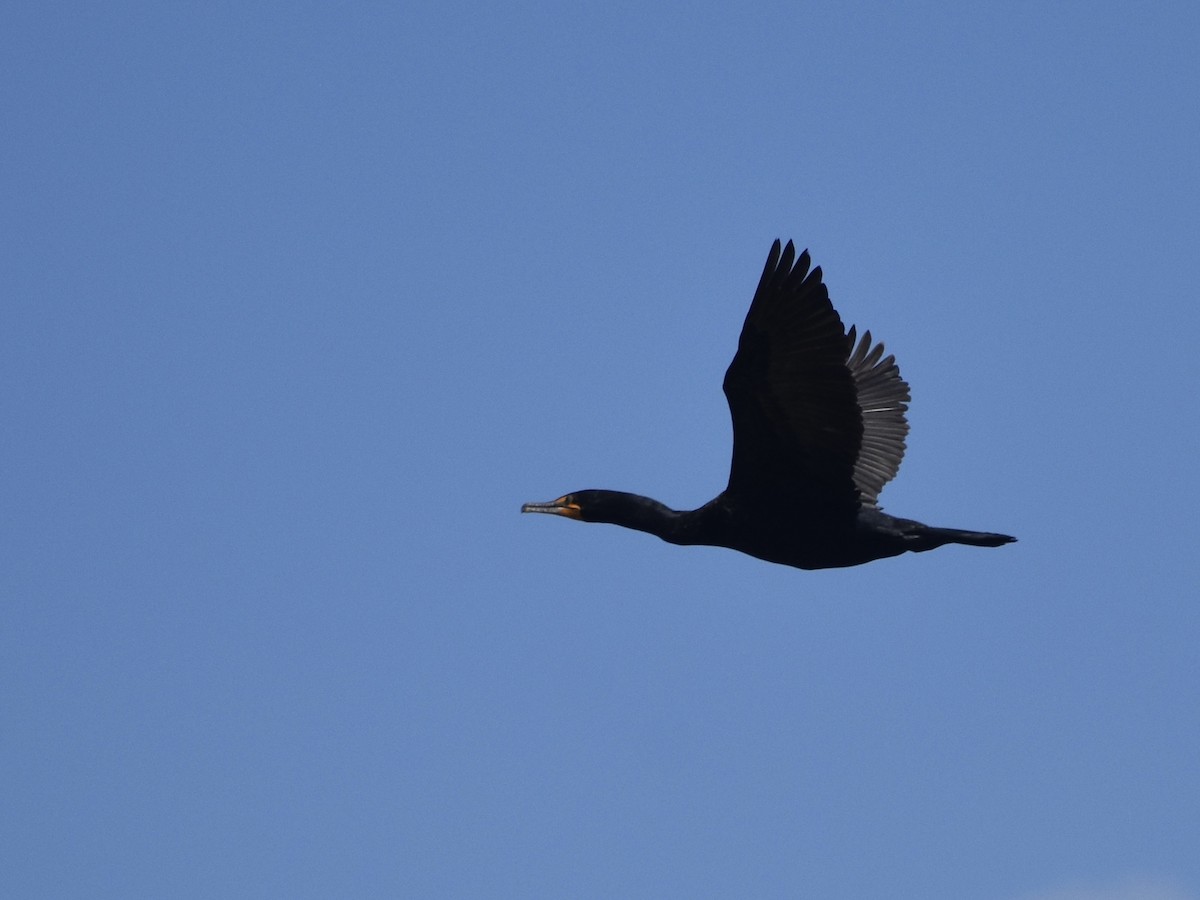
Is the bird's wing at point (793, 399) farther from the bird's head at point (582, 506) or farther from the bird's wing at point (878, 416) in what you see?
the bird's wing at point (878, 416)

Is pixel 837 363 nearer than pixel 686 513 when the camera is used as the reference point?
Yes

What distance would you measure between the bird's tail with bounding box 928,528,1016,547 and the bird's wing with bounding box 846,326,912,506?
223 centimetres

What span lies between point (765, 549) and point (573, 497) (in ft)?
6.01

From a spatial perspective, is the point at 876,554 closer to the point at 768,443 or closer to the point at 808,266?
the point at 768,443

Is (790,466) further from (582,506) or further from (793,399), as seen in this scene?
(582,506)

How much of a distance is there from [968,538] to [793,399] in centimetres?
195

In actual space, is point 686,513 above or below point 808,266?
below

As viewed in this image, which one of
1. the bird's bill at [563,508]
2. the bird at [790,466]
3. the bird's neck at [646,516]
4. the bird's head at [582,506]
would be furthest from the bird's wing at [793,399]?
the bird's bill at [563,508]

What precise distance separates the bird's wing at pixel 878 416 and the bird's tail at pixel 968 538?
223 centimetres

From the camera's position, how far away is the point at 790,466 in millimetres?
15258

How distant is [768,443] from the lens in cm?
1511

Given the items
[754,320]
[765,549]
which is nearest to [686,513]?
[765,549]

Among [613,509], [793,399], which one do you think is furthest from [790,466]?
[613,509]

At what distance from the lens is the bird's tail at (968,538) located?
15.2 metres
